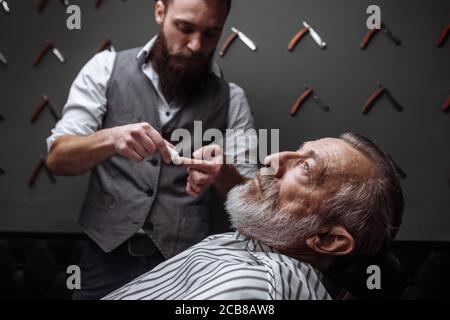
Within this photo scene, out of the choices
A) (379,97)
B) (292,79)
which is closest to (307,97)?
(292,79)

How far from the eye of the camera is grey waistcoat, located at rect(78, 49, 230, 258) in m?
0.91

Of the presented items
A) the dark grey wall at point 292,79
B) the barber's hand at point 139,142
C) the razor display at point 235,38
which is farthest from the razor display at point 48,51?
the razor display at point 235,38

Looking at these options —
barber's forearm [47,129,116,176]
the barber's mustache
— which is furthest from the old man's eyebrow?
barber's forearm [47,129,116,176]

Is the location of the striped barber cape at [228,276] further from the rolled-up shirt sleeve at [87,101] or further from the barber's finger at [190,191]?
the rolled-up shirt sleeve at [87,101]

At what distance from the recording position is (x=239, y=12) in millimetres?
959

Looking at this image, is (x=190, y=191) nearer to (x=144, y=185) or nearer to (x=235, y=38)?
(x=144, y=185)

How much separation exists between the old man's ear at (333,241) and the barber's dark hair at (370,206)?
14mm

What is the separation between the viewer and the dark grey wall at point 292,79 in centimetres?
94

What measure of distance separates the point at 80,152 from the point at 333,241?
1.95 ft

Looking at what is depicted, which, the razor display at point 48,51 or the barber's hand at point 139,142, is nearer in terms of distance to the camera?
the barber's hand at point 139,142

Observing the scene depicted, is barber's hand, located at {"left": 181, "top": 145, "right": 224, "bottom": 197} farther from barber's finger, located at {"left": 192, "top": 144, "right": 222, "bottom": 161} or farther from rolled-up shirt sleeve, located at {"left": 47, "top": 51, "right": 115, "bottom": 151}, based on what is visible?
rolled-up shirt sleeve, located at {"left": 47, "top": 51, "right": 115, "bottom": 151}

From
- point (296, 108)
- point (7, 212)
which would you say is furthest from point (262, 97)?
point (7, 212)

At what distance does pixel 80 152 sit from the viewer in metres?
0.93

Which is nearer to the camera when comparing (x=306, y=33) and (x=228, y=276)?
(x=228, y=276)
